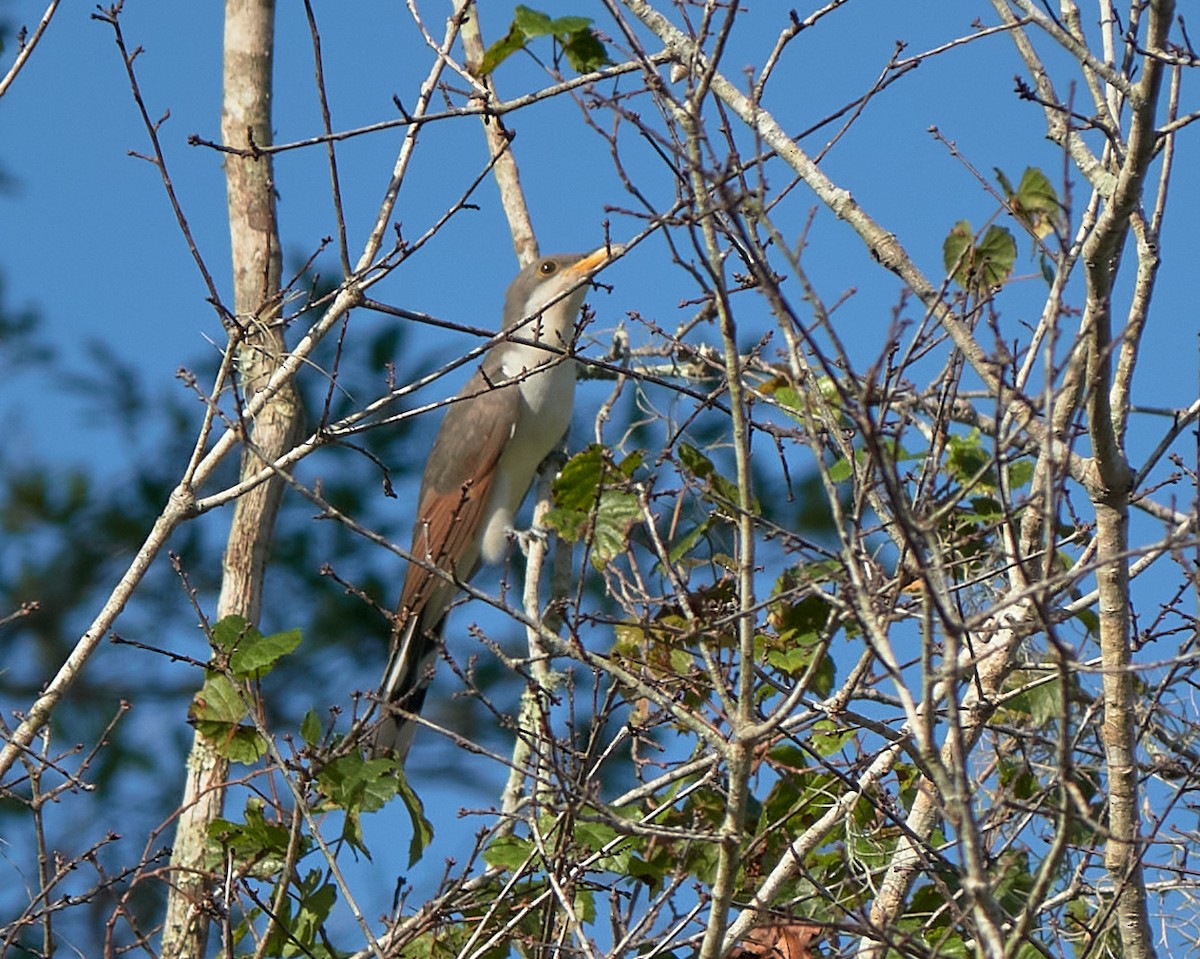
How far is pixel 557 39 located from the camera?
10.4 feet

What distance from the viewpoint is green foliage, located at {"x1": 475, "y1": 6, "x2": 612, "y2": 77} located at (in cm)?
312

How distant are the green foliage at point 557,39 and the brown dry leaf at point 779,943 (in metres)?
1.72

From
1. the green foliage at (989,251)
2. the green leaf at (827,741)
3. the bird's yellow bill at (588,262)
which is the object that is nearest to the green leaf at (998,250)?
the green foliage at (989,251)

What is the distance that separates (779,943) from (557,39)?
187cm

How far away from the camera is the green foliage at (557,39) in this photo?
10.2 ft

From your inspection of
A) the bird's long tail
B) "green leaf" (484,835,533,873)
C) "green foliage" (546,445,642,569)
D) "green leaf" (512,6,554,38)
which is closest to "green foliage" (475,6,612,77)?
"green leaf" (512,6,554,38)

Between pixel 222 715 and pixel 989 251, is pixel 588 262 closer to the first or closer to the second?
pixel 989 251

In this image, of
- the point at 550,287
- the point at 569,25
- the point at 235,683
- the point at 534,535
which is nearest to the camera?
the point at 569,25

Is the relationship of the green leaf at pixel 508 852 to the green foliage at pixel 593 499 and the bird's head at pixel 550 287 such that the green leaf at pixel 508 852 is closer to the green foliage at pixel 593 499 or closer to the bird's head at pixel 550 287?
the green foliage at pixel 593 499

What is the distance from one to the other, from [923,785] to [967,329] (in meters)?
0.82

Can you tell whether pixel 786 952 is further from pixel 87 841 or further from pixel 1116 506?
pixel 87 841

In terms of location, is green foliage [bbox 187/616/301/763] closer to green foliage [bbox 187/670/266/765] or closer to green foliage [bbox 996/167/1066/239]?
green foliage [bbox 187/670/266/765]

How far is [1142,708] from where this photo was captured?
120 inches

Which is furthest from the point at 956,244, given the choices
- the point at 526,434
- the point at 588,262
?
the point at 526,434
